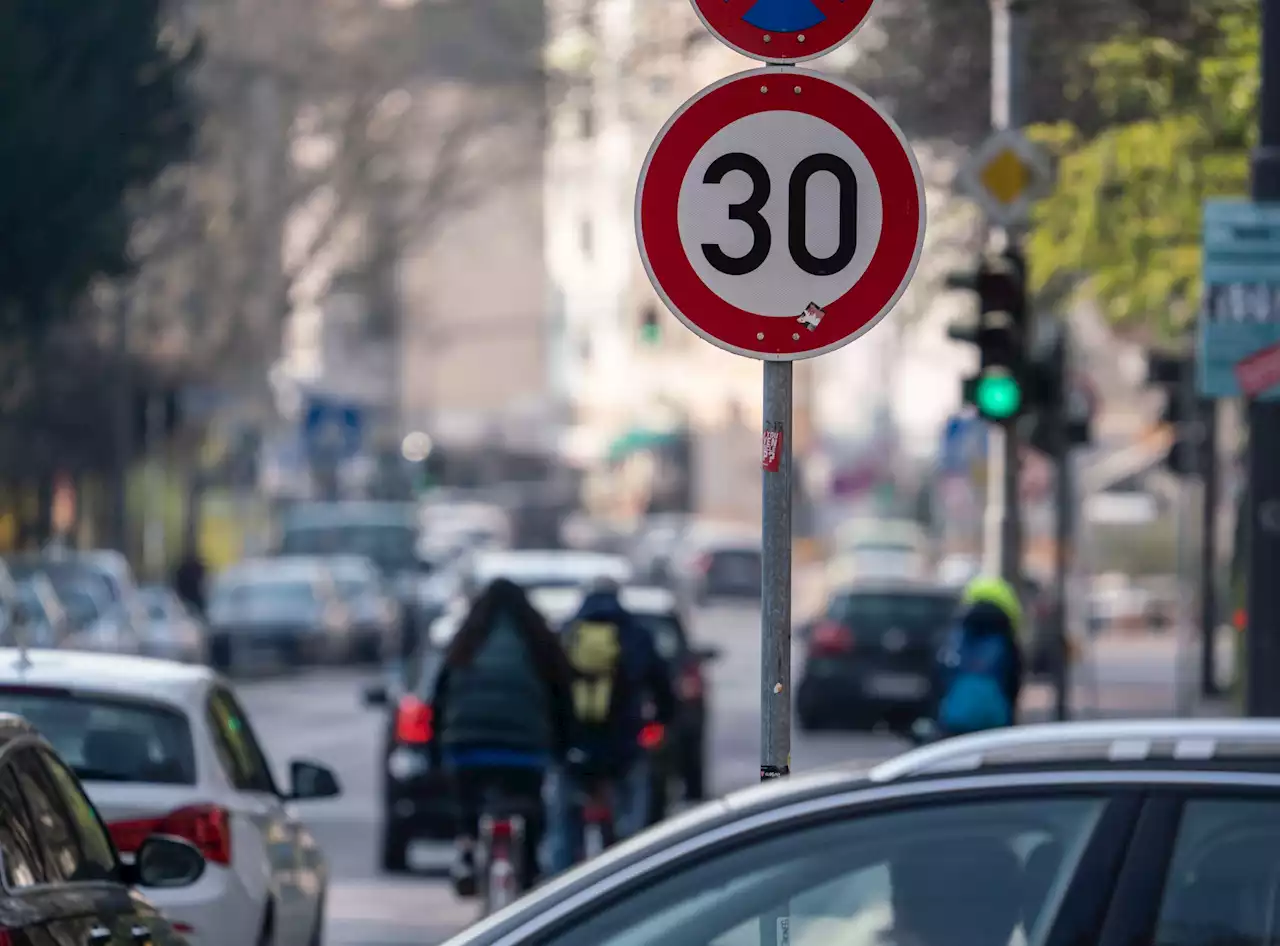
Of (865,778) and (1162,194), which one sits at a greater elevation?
(1162,194)

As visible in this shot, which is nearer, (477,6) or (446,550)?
(477,6)

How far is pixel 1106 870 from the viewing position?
3.81 m

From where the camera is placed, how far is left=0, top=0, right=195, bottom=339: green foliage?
2872 cm

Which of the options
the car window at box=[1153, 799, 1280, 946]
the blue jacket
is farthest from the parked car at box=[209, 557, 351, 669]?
the car window at box=[1153, 799, 1280, 946]

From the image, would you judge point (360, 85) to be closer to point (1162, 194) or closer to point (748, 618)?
point (748, 618)

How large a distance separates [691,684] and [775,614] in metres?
14.3

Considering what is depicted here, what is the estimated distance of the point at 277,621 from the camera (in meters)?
39.4

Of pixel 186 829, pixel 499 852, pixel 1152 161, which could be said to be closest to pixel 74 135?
pixel 1152 161

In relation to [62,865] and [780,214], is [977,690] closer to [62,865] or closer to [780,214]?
[62,865]

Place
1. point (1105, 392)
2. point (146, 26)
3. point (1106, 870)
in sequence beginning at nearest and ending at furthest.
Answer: point (1106, 870)
point (146, 26)
point (1105, 392)

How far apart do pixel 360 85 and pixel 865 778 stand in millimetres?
47030

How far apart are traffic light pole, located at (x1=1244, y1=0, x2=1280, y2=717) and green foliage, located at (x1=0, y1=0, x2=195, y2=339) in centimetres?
1830

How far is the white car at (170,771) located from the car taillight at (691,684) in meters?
10.3

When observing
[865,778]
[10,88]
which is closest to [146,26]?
[10,88]
